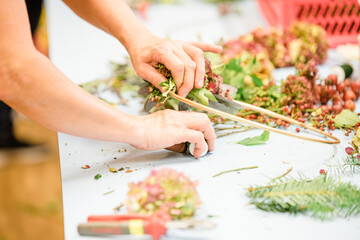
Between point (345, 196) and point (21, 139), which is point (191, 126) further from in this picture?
point (21, 139)

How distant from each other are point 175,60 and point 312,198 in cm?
43

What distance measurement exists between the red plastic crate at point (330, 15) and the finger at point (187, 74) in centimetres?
88

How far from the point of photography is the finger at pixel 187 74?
89 cm

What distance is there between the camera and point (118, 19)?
107 centimetres

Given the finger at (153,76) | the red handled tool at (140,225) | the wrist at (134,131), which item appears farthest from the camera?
the finger at (153,76)

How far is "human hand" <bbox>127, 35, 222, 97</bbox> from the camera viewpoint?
90 cm

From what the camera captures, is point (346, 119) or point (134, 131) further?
point (346, 119)

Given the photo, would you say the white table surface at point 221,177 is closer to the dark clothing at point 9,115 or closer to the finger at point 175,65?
the finger at point 175,65

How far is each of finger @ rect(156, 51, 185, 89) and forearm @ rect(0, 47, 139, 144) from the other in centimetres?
17

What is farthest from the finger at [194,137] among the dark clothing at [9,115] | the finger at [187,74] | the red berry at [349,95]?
the dark clothing at [9,115]

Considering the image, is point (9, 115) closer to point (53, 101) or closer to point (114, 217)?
point (53, 101)

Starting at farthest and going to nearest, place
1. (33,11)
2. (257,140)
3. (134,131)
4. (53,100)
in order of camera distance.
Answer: (33,11) → (257,140) → (134,131) → (53,100)

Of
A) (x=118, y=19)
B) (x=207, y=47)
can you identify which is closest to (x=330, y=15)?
(x=207, y=47)

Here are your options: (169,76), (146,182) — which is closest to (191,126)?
(169,76)
